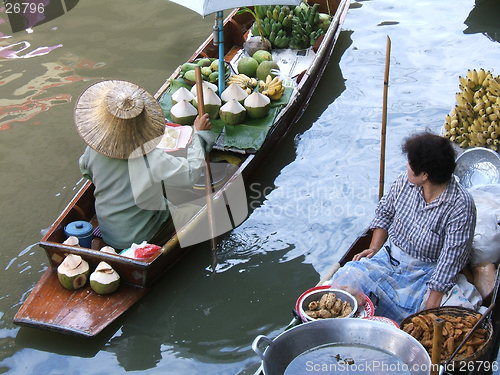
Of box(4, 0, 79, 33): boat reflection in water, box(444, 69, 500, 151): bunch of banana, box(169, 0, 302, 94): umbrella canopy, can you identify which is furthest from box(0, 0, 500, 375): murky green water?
box(169, 0, 302, 94): umbrella canopy

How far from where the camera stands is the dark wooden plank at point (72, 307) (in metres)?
4.31

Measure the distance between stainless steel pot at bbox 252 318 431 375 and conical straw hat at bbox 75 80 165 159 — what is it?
1.87 meters

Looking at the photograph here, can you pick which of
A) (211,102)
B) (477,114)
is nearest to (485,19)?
(477,114)

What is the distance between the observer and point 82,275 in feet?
14.9

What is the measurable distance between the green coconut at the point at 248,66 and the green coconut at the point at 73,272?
2891 millimetres

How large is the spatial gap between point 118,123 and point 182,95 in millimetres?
1465

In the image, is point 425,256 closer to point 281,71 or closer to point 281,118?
point 281,118

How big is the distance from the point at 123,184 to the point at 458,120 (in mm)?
2677

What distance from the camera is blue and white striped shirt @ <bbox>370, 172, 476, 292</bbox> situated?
3.68 m

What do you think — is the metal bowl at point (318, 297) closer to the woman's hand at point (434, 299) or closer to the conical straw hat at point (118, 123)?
the woman's hand at point (434, 299)

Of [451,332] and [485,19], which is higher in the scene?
[451,332]

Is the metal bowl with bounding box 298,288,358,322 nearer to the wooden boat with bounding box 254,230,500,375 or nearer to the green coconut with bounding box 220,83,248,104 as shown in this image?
the wooden boat with bounding box 254,230,500,375

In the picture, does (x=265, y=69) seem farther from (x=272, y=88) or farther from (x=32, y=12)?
(x=32, y=12)

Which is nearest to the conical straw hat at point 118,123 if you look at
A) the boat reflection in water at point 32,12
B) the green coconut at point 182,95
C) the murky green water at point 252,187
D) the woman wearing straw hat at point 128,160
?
the woman wearing straw hat at point 128,160
